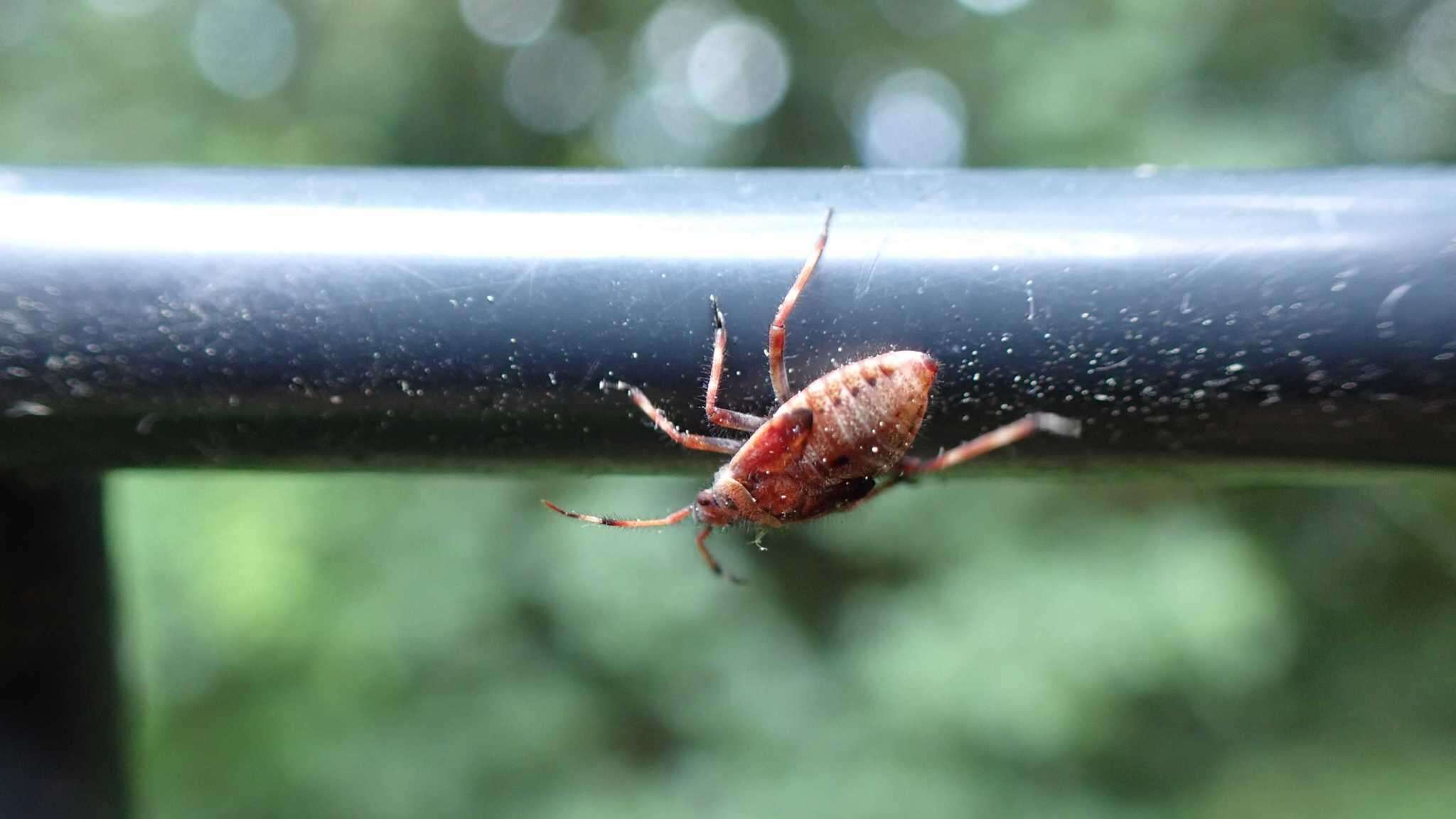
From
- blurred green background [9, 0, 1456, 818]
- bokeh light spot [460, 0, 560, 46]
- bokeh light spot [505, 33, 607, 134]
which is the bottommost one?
blurred green background [9, 0, 1456, 818]

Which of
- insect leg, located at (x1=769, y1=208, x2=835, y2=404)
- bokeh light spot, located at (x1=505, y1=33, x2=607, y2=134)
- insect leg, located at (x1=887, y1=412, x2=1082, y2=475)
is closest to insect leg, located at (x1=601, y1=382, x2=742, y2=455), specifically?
insect leg, located at (x1=769, y1=208, x2=835, y2=404)

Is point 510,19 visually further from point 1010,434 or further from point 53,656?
point 1010,434

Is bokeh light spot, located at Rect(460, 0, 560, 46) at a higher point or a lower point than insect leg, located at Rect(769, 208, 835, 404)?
higher

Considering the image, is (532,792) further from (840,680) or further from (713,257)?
(713,257)

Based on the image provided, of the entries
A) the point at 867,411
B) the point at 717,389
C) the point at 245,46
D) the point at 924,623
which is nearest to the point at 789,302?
the point at 717,389

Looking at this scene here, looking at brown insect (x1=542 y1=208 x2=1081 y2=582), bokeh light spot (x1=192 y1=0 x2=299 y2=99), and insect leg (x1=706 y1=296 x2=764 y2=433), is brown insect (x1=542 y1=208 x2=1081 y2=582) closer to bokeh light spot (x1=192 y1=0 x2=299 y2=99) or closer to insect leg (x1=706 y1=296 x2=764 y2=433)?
insect leg (x1=706 y1=296 x2=764 y2=433)

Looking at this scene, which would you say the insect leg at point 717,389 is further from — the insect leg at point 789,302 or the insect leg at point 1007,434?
the insect leg at point 1007,434

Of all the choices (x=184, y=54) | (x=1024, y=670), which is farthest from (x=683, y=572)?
(x=184, y=54)

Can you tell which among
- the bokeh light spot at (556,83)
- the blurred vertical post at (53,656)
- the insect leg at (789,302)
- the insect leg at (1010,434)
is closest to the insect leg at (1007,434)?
the insect leg at (1010,434)
